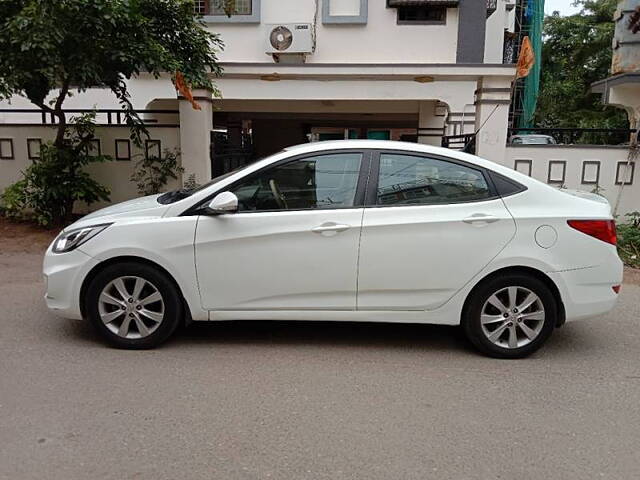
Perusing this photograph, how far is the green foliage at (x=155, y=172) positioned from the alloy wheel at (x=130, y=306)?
4.87 meters

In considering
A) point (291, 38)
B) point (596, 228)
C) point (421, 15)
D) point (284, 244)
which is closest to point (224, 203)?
point (284, 244)

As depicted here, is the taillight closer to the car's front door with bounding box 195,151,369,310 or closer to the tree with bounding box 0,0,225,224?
the car's front door with bounding box 195,151,369,310

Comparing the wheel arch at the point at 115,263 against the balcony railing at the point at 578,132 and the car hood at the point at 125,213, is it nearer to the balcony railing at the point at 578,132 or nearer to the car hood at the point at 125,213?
the car hood at the point at 125,213

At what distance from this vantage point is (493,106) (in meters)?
8.77

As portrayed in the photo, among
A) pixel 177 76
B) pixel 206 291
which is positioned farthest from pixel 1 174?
pixel 206 291

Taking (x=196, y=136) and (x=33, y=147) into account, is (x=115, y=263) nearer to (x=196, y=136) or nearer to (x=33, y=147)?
(x=196, y=136)

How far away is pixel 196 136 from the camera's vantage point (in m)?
8.84

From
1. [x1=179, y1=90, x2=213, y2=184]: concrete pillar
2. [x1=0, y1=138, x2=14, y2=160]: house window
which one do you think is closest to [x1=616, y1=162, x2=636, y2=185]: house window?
[x1=179, y1=90, x2=213, y2=184]: concrete pillar

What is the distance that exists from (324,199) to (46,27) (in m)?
3.95

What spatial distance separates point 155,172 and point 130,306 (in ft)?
16.6

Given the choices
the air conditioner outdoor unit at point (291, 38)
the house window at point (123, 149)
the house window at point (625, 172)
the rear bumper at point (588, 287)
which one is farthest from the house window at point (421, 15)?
the rear bumper at point (588, 287)

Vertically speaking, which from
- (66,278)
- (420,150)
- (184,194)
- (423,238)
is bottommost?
(66,278)

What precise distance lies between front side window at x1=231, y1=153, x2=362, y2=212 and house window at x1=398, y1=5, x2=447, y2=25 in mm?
8837

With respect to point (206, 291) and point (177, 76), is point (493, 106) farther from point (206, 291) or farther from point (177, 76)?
point (206, 291)
